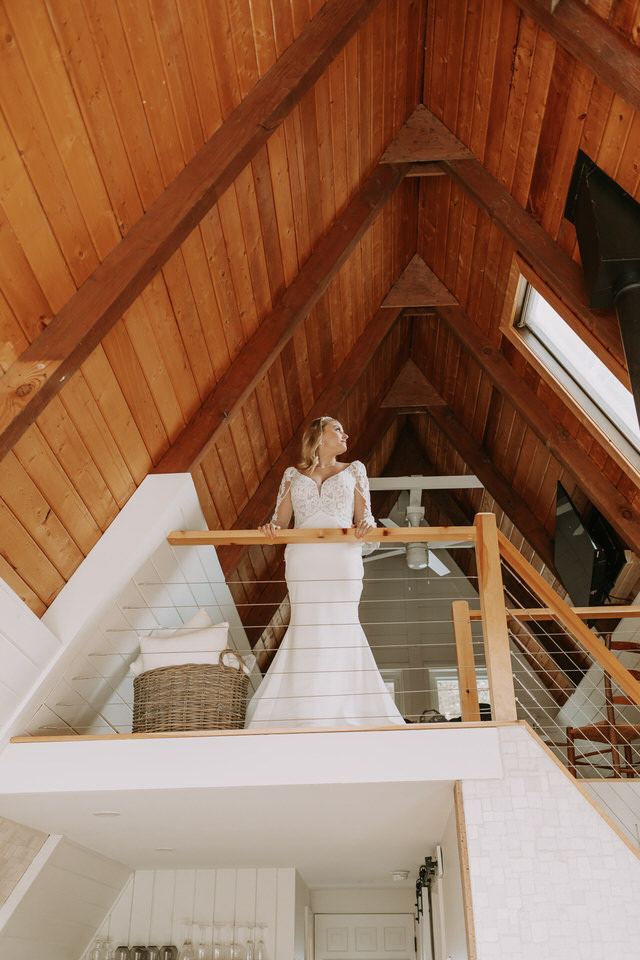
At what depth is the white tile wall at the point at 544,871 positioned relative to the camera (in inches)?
85.9

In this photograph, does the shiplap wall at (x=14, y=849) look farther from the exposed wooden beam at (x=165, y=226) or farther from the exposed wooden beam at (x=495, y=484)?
the exposed wooden beam at (x=495, y=484)

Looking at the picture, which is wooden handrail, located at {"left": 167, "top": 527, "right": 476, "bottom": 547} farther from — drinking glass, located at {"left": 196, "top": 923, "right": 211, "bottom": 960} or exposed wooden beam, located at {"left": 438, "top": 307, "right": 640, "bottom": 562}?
drinking glass, located at {"left": 196, "top": 923, "right": 211, "bottom": 960}

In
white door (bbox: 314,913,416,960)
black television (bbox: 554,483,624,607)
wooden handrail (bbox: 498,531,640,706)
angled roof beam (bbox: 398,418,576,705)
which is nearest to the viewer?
wooden handrail (bbox: 498,531,640,706)

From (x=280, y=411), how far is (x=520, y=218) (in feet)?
5.42

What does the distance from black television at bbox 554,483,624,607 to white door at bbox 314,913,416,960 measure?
2174 mm

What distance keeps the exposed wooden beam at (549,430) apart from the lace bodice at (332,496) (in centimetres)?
134

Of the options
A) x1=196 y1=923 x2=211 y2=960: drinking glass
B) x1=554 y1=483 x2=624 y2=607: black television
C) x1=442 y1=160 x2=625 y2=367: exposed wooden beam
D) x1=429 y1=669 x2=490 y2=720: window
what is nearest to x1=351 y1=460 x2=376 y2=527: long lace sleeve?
x1=442 y1=160 x2=625 y2=367: exposed wooden beam

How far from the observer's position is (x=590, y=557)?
449cm

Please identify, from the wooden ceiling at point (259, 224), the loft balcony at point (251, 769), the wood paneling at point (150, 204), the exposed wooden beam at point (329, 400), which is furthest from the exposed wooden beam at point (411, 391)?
the loft balcony at point (251, 769)

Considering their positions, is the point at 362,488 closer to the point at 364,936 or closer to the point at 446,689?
the point at 364,936

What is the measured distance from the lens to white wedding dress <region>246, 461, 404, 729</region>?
2.91 m

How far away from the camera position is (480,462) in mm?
5504

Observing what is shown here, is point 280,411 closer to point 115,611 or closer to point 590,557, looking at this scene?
point 115,611

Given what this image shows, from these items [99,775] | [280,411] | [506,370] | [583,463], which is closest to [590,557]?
[583,463]
